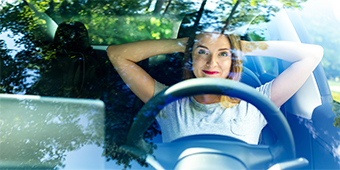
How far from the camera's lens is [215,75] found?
1137 mm

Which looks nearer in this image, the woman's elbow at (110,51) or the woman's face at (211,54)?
the woman's face at (211,54)

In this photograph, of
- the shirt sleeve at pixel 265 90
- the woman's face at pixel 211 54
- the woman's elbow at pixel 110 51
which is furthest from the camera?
the woman's elbow at pixel 110 51

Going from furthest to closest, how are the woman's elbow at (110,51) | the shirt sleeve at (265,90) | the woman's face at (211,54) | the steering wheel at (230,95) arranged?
the woman's elbow at (110,51)
the woman's face at (211,54)
the shirt sleeve at (265,90)
the steering wheel at (230,95)

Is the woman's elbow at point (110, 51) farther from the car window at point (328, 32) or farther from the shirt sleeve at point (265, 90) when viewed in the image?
the car window at point (328, 32)

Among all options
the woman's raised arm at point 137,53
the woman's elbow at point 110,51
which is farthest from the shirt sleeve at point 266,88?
the woman's elbow at point 110,51

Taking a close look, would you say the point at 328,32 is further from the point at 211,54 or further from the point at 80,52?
the point at 80,52

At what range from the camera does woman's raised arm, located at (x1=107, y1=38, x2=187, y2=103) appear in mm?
1261

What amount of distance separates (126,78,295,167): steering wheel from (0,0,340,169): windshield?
6 centimetres

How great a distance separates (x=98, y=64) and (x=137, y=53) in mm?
177

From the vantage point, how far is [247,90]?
958 millimetres

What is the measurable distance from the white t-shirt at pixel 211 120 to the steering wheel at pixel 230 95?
71 millimetres

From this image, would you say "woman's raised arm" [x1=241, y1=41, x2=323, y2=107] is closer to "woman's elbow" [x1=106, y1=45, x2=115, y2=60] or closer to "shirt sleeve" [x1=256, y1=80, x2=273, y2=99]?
"shirt sleeve" [x1=256, y1=80, x2=273, y2=99]

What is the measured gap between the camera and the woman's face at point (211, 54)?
1175 millimetres

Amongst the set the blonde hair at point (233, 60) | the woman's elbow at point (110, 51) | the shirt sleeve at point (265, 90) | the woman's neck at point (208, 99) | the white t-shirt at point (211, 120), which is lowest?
the white t-shirt at point (211, 120)
